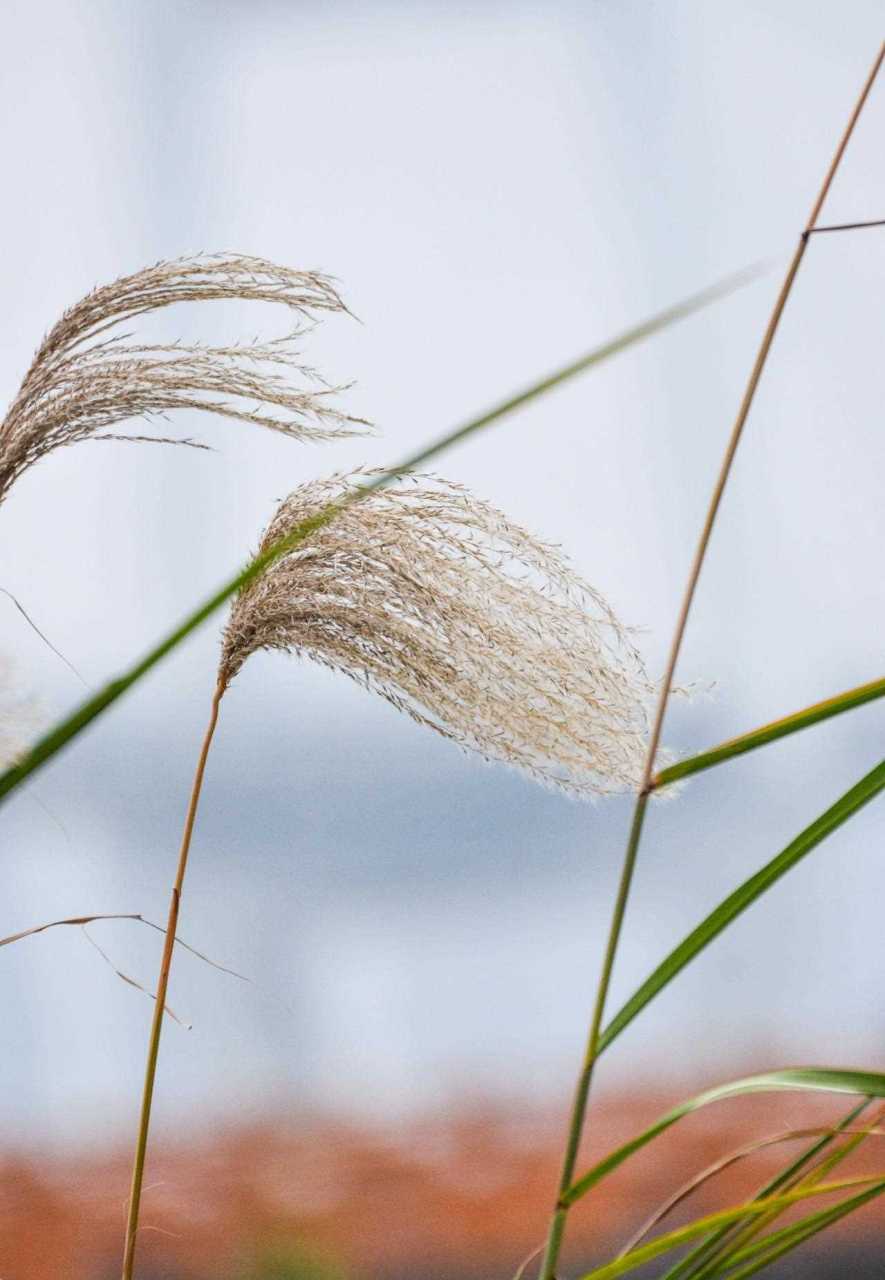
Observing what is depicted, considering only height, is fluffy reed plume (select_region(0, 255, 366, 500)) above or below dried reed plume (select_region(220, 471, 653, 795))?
above

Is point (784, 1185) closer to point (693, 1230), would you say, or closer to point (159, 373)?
point (693, 1230)

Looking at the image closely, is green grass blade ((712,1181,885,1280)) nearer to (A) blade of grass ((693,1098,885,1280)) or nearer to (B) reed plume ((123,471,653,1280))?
(A) blade of grass ((693,1098,885,1280))

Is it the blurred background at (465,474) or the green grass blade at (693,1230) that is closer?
the green grass blade at (693,1230)

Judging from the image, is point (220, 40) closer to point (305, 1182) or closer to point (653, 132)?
point (653, 132)

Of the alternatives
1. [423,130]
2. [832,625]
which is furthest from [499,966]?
[423,130]

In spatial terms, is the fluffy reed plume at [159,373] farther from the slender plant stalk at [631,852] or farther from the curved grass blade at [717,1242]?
the curved grass blade at [717,1242]

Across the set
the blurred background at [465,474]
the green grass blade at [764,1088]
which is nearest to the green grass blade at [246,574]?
the green grass blade at [764,1088]

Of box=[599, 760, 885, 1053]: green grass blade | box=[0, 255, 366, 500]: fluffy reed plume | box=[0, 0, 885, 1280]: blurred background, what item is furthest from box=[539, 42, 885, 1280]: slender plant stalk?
box=[0, 0, 885, 1280]: blurred background
